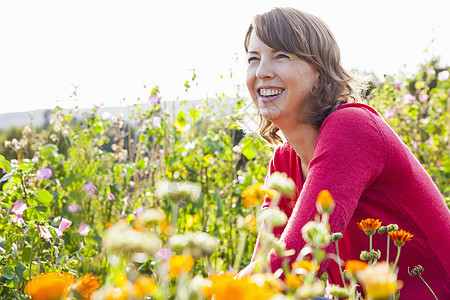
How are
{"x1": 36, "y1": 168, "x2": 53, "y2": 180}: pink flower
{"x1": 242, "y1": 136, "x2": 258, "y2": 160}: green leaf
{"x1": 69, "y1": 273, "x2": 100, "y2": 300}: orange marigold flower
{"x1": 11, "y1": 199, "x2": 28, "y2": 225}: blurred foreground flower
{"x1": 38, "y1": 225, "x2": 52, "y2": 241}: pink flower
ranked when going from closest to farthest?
1. {"x1": 69, "y1": 273, "x2": 100, "y2": 300}: orange marigold flower
2. {"x1": 38, "y1": 225, "x2": 52, "y2": 241}: pink flower
3. {"x1": 11, "y1": 199, "x2": 28, "y2": 225}: blurred foreground flower
4. {"x1": 36, "y1": 168, "x2": 53, "y2": 180}: pink flower
5. {"x1": 242, "y1": 136, "x2": 258, "y2": 160}: green leaf

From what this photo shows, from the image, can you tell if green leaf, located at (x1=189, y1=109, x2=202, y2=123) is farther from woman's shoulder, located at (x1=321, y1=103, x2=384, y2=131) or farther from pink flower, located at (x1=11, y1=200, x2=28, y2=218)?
woman's shoulder, located at (x1=321, y1=103, x2=384, y2=131)

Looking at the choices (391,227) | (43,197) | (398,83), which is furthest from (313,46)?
(398,83)

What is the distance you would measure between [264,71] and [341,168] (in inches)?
17.1

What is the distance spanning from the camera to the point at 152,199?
2479 mm

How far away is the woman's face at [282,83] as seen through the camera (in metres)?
1.38

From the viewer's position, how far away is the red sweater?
3.52ft

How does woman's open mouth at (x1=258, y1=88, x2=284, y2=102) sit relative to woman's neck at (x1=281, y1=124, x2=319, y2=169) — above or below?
above

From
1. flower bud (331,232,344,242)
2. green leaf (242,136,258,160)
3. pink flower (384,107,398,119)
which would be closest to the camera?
flower bud (331,232,344,242)

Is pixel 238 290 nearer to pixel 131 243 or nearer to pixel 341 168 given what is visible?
pixel 131 243

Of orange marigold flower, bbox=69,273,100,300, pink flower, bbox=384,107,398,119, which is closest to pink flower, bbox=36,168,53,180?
orange marigold flower, bbox=69,273,100,300

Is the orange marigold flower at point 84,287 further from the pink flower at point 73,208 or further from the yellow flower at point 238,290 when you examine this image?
the pink flower at point 73,208

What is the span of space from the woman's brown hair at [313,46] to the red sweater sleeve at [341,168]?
0.65 ft

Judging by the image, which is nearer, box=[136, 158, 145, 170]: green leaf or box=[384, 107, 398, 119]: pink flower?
box=[136, 158, 145, 170]: green leaf

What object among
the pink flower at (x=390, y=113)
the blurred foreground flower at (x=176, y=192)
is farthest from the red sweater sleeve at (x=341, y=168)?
the pink flower at (x=390, y=113)
